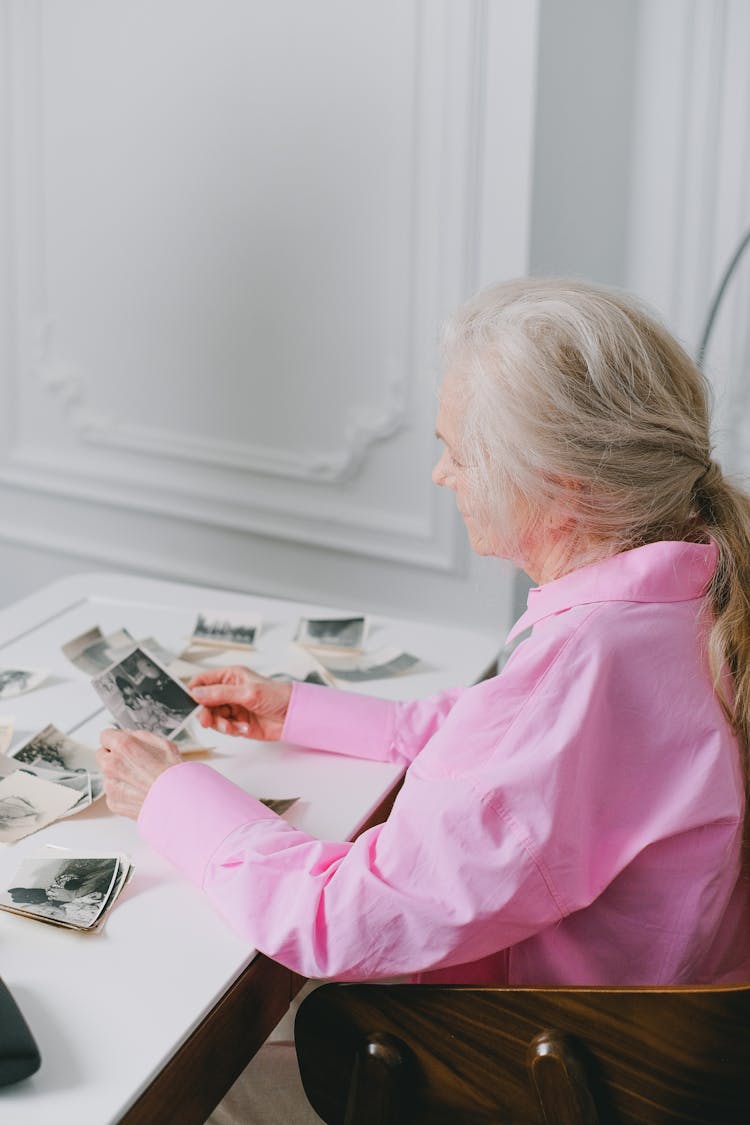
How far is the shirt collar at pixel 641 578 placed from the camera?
1225 mm

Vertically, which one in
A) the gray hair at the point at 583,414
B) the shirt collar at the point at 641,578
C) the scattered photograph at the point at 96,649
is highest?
the gray hair at the point at 583,414

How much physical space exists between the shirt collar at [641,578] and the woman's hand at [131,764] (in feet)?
1.47

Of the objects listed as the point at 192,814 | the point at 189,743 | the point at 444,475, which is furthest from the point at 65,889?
the point at 444,475

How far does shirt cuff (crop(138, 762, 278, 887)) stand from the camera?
4.27ft

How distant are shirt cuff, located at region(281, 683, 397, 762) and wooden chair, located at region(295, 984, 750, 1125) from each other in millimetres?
470

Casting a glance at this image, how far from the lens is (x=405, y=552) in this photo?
10.2 ft

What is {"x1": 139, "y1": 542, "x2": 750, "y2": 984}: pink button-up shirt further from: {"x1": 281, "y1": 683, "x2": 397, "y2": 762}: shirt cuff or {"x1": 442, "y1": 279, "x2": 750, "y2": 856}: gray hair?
{"x1": 281, "y1": 683, "x2": 397, "y2": 762}: shirt cuff

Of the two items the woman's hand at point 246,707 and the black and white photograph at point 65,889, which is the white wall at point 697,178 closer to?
the woman's hand at point 246,707

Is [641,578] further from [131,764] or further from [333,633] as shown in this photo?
[333,633]

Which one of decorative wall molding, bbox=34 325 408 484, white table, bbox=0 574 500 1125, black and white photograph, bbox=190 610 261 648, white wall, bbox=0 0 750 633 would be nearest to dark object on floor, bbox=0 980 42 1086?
white table, bbox=0 574 500 1125

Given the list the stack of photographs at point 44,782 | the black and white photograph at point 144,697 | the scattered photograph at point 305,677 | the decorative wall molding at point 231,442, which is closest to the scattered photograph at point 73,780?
the stack of photographs at point 44,782

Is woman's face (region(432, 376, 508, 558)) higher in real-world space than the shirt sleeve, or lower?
higher

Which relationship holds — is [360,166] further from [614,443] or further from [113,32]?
[614,443]

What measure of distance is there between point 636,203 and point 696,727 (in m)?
2.09
